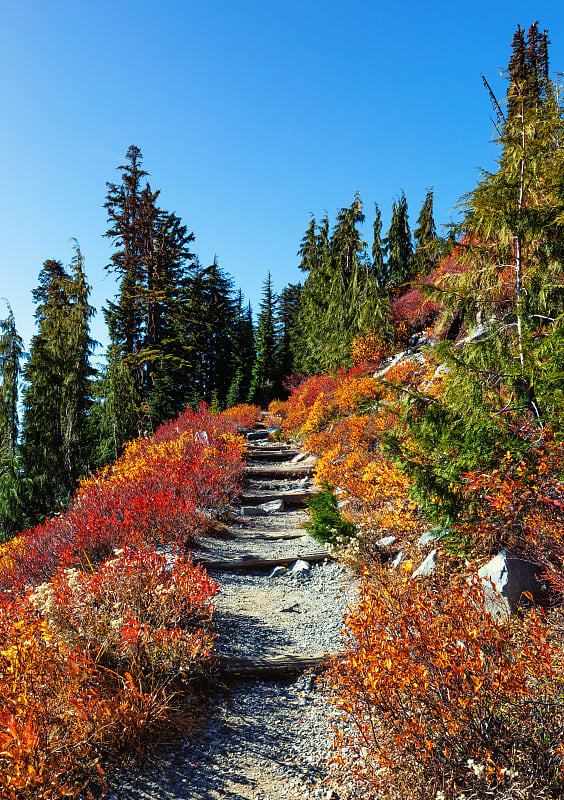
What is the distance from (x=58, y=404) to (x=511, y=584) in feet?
55.3

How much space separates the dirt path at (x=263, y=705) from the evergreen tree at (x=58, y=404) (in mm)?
11569

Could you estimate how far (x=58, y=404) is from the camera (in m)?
16.7

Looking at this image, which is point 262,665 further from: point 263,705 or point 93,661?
A: point 93,661

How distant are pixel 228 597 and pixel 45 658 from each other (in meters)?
2.94

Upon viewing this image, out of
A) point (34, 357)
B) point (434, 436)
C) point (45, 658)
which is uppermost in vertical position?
point (34, 357)

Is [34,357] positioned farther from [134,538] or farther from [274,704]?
[274,704]

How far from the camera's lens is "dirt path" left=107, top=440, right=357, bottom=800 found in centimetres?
271

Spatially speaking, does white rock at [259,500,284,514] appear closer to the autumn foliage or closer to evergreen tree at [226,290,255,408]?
the autumn foliage

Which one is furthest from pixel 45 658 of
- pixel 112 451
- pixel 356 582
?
pixel 112 451

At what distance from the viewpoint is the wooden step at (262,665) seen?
3.93m

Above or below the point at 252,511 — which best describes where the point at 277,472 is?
above

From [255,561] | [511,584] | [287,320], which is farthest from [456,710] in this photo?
[287,320]

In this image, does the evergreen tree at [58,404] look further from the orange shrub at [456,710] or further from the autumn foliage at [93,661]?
the orange shrub at [456,710]

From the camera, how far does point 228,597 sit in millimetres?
5559
